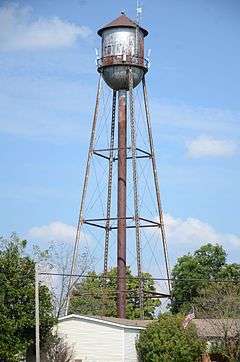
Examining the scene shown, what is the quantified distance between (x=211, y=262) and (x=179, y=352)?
3005 centimetres

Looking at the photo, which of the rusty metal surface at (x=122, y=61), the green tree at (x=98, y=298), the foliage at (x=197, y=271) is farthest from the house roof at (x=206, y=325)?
the foliage at (x=197, y=271)

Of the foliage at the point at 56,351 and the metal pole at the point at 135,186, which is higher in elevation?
the metal pole at the point at 135,186

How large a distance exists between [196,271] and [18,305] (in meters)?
31.4

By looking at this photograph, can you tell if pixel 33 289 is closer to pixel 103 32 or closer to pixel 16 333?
pixel 16 333

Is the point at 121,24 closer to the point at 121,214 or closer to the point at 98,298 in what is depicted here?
the point at 121,214

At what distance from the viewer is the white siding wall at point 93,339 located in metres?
44.9

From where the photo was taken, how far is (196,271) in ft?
237

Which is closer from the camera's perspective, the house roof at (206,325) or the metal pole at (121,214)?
the house roof at (206,325)

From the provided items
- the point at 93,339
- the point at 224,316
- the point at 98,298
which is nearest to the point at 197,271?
the point at 98,298

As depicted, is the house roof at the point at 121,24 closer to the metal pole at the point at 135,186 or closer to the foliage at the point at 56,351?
the metal pole at the point at 135,186

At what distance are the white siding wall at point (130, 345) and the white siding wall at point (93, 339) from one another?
0.87 feet

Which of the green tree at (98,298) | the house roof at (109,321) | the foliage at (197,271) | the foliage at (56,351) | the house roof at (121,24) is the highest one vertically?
the house roof at (121,24)

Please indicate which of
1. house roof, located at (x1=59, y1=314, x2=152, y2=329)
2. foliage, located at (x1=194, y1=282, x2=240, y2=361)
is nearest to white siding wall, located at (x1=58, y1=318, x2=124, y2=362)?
house roof, located at (x1=59, y1=314, x2=152, y2=329)

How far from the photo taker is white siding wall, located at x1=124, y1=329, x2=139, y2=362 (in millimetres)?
44969
